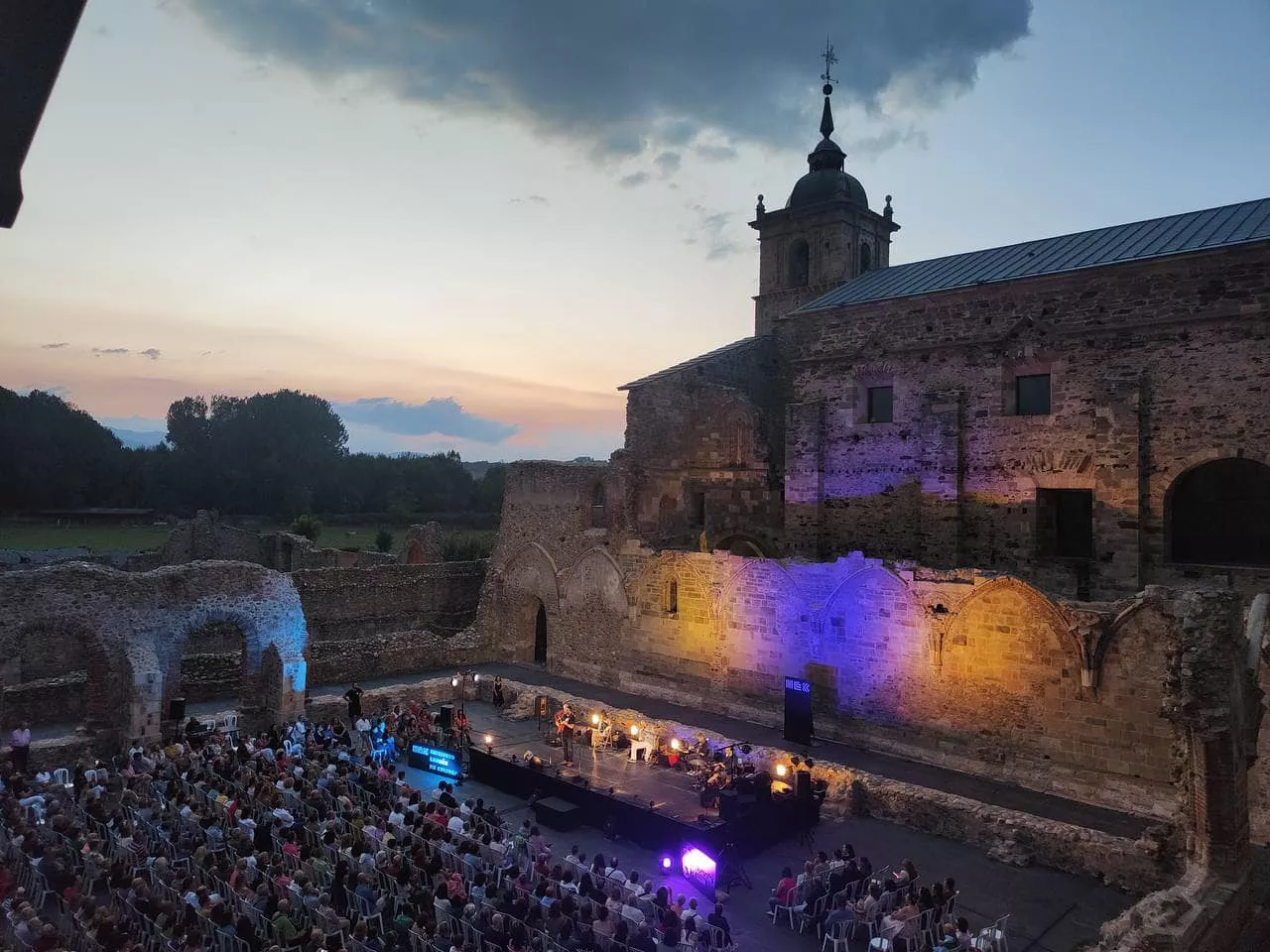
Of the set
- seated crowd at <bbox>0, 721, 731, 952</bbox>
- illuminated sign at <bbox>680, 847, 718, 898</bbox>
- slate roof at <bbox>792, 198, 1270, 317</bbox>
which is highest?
slate roof at <bbox>792, 198, 1270, 317</bbox>

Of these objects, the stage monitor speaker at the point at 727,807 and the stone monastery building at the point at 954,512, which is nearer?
the stage monitor speaker at the point at 727,807

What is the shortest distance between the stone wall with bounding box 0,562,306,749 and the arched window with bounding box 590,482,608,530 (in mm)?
9075

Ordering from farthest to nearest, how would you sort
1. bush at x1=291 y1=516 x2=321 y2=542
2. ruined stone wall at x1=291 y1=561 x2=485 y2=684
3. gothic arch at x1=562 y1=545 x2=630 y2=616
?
bush at x1=291 y1=516 x2=321 y2=542 < ruined stone wall at x1=291 y1=561 x2=485 y2=684 < gothic arch at x1=562 y1=545 x2=630 y2=616

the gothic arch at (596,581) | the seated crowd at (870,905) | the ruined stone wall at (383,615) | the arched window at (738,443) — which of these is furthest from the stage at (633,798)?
the arched window at (738,443)

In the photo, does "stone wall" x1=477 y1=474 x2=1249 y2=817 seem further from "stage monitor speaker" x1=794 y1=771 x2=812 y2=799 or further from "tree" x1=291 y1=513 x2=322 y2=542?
"tree" x1=291 y1=513 x2=322 y2=542

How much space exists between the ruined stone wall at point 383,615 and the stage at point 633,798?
6.81 meters

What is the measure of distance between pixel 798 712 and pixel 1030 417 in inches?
365

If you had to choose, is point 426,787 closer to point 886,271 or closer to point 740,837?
point 740,837

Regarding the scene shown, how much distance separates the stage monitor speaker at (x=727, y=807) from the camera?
48.5 feet

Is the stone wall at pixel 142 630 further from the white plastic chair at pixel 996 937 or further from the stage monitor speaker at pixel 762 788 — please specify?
the white plastic chair at pixel 996 937

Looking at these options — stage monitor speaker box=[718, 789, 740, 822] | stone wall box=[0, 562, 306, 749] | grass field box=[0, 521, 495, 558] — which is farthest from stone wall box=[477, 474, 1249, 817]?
grass field box=[0, 521, 495, 558]

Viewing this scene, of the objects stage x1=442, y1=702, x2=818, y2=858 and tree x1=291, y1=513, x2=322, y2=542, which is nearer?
stage x1=442, y1=702, x2=818, y2=858

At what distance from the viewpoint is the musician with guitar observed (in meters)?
18.5

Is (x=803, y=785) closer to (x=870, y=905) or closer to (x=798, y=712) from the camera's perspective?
(x=798, y=712)
